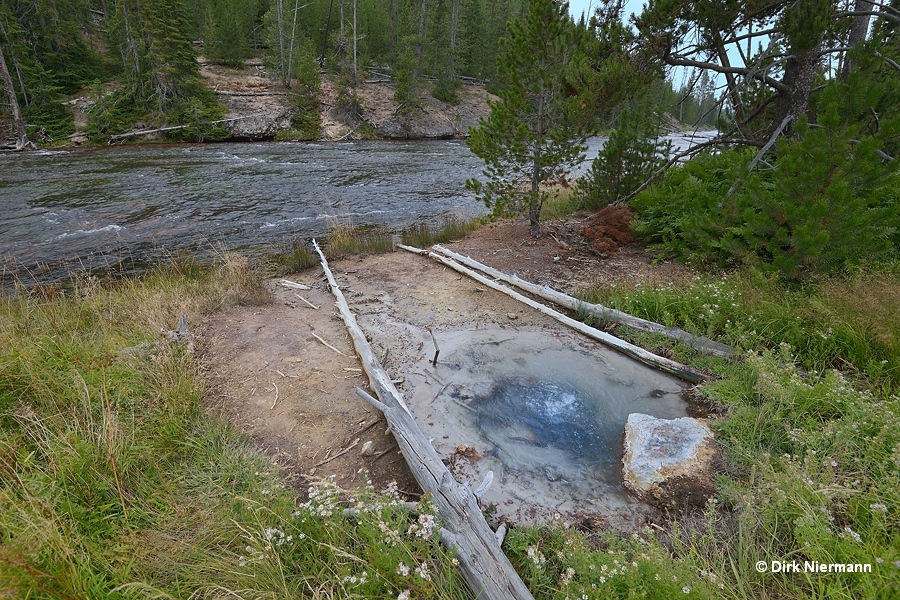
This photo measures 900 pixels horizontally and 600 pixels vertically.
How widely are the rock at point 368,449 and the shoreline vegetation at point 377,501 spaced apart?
49 centimetres

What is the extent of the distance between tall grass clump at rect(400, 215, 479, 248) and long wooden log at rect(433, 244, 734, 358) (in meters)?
2.32

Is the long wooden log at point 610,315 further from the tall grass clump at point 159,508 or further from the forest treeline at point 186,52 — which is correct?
the forest treeline at point 186,52

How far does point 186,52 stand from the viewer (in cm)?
2886

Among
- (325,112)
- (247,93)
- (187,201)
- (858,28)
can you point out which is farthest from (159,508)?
(247,93)

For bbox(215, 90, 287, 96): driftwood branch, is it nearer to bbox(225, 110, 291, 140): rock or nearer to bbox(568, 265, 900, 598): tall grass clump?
bbox(225, 110, 291, 140): rock

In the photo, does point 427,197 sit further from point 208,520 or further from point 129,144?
point 129,144

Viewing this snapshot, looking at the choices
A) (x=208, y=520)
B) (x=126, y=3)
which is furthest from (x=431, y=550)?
(x=126, y=3)

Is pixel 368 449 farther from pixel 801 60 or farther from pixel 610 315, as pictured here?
pixel 801 60

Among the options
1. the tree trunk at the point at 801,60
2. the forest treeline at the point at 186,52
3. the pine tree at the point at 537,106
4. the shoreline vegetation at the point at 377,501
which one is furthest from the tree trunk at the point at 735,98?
the forest treeline at the point at 186,52

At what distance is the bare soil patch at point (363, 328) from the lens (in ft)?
11.5

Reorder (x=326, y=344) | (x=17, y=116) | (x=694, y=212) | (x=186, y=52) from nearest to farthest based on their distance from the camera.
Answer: (x=326, y=344) → (x=694, y=212) → (x=17, y=116) → (x=186, y=52)

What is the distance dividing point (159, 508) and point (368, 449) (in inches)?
55.1

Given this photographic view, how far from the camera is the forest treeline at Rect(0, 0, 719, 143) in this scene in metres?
25.5

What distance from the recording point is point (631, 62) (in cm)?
642
